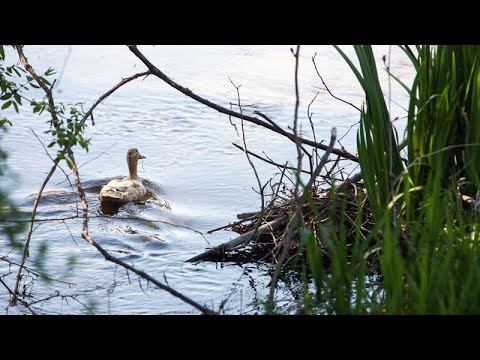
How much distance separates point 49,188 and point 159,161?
125 centimetres

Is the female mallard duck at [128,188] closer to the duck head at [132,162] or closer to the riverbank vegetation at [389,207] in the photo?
the duck head at [132,162]

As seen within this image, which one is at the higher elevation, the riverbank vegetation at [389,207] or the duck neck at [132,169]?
the duck neck at [132,169]

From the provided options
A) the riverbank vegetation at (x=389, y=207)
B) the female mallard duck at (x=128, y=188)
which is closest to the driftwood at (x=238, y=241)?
the riverbank vegetation at (x=389, y=207)

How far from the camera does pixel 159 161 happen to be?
8438mm

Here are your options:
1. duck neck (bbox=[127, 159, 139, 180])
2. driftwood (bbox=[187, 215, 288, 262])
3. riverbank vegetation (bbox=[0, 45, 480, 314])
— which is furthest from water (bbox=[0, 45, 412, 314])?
riverbank vegetation (bbox=[0, 45, 480, 314])

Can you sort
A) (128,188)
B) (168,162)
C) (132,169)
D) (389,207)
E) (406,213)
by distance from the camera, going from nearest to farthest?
(389,207) < (406,213) < (128,188) < (132,169) < (168,162)

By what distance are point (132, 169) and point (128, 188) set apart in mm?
238

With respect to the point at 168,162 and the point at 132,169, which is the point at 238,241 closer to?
the point at 132,169

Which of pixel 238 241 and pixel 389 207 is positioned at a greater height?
pixel 238 241

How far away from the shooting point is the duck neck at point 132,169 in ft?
25.3

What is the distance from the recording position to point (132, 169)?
305 inches

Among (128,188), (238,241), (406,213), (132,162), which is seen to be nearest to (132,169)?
(132,162)

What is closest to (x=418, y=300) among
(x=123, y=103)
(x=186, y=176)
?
(x=186, y=176)
